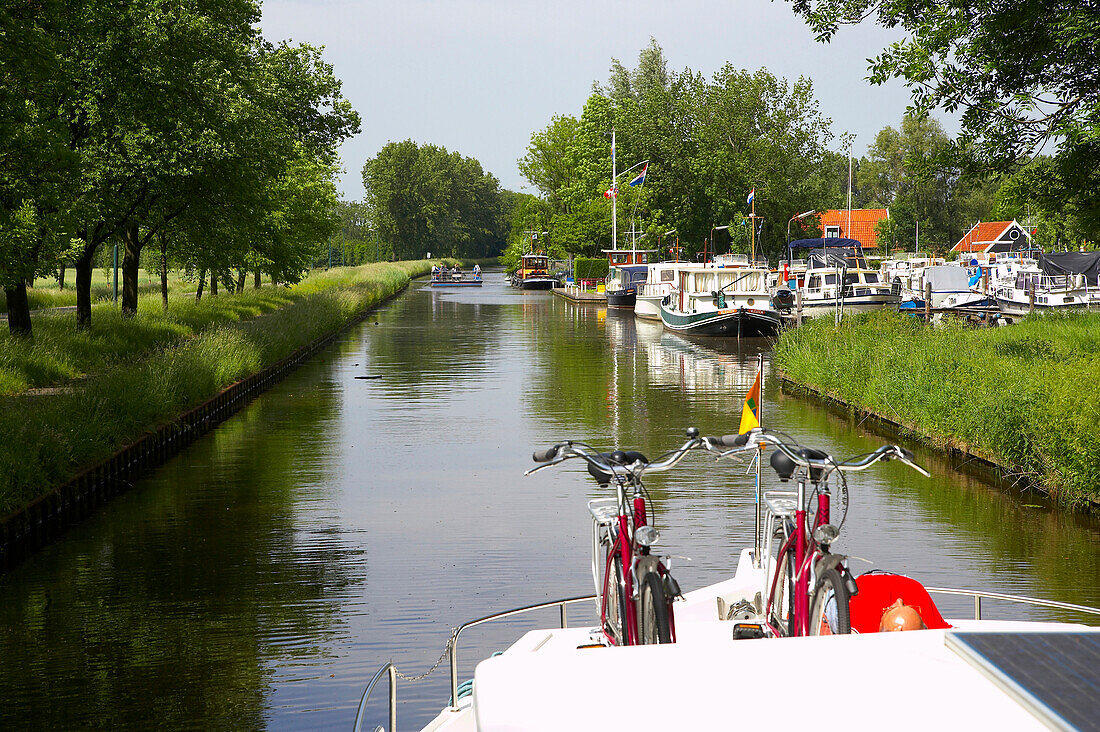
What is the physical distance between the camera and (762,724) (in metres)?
3.10

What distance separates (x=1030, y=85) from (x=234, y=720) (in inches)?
603

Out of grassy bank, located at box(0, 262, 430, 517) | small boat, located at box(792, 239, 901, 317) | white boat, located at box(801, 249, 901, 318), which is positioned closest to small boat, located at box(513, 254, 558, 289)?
small boat, located at box(792, 239, 901, 317)

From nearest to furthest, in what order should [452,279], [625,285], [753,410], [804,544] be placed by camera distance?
[804,544], [753,410], [625,285], [452,279]

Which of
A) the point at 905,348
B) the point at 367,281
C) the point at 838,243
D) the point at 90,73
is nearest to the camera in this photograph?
the point at 905,348

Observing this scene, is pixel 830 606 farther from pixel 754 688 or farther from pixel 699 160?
pixel 699 160

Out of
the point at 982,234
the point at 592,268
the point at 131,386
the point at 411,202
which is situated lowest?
the point at 131,386

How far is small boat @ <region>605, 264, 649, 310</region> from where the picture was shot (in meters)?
56.8

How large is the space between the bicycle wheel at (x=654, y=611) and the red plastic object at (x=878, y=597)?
36.8 inches

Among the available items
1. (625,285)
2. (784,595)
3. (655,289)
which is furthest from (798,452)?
(625,285)

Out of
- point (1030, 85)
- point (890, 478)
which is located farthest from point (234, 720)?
point (1030, 85)

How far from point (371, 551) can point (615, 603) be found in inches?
274

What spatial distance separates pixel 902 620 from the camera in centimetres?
470

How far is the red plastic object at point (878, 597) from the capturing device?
17.7 ft

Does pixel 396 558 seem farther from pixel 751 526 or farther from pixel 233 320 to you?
pixel 233 320
